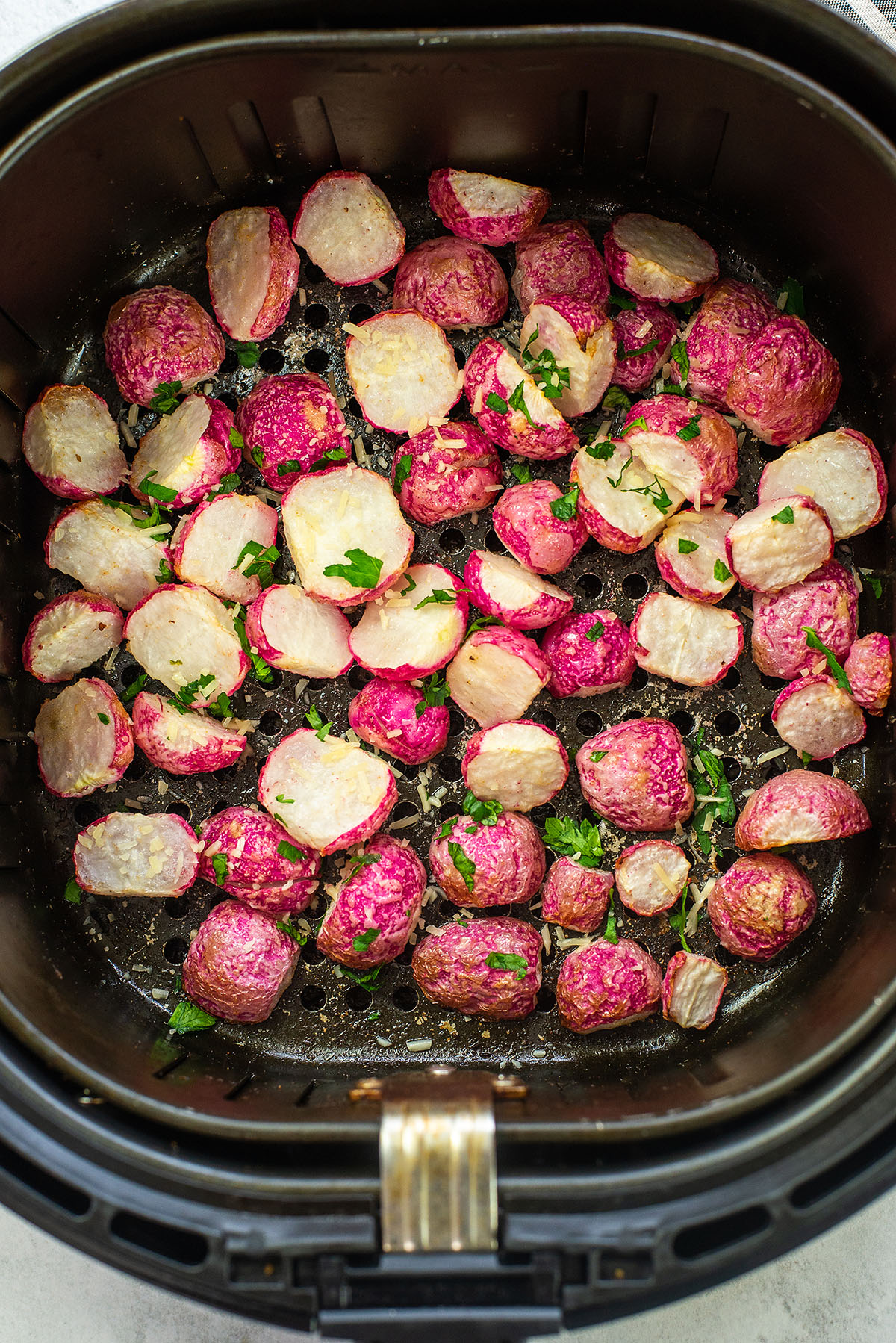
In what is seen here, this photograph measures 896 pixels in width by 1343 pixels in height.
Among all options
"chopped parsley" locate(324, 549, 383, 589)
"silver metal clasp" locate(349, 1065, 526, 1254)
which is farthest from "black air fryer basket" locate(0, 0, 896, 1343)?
"chopped parsley" locate(324, 549, 383, 589)

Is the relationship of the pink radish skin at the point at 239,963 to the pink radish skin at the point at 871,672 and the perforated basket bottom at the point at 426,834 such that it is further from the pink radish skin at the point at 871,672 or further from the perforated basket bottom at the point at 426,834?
the pink radish skin at the point at 871,672

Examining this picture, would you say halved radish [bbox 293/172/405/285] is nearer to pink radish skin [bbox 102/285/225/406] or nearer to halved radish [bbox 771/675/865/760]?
pink radish skin [bbox 102/285/225/406]

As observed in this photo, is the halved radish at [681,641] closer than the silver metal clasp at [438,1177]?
No

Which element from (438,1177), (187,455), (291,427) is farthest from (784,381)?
(438,1177)

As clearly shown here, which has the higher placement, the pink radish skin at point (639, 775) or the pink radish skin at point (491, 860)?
the pink radish skin at point (639, 775)

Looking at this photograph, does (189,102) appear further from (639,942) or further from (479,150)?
(639,942)

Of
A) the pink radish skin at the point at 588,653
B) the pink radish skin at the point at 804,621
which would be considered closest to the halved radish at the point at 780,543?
the pink radish skin at the point at 804,621
